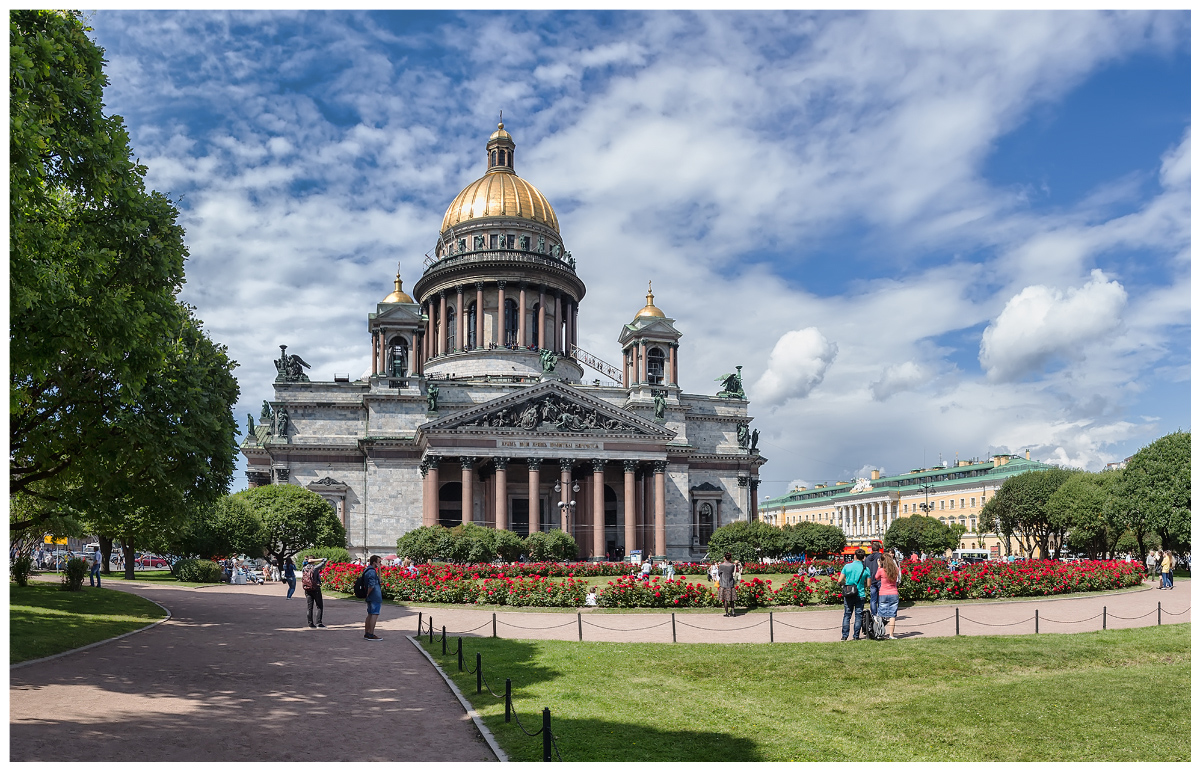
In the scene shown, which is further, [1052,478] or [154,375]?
[1052,478]

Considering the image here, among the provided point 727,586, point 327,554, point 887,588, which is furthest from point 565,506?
point 887,588

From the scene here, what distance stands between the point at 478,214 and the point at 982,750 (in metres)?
73.3

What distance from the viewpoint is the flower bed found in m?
29.7

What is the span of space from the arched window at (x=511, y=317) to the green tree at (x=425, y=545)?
103 ft

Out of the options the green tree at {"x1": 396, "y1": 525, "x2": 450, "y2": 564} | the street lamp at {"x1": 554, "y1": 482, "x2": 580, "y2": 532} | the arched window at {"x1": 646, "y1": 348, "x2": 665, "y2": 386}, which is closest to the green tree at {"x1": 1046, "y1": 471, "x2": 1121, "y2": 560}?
the arched window at {"x1": 646, "y1": 348, "x2": 665, "y2": 386}

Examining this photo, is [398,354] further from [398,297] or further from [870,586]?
[870,586]

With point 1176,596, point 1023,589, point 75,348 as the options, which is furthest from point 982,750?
point 1176,596

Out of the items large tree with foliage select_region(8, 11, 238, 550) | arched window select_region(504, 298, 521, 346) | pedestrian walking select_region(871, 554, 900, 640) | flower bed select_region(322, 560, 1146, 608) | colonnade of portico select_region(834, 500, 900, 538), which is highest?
arched window select_region(504, 298, 521, 346)

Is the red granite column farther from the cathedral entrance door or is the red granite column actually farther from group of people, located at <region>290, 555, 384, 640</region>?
group of people, located at <region>290, 555, 384, 640</region>

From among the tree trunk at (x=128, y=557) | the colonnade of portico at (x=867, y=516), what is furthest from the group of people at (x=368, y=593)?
the colonnade of portico at (x=867, y=516)

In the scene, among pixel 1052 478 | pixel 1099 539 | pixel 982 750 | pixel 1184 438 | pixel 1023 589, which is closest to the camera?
pixel 982 750

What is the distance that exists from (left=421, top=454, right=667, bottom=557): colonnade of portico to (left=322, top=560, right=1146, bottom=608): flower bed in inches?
931

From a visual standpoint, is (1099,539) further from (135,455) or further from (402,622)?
(135,455)

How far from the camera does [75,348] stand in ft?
55.9
